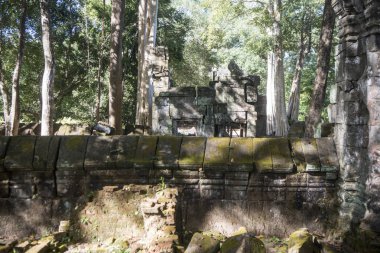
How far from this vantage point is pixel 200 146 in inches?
168

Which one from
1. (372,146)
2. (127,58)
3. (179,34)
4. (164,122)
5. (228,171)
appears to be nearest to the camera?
(372,146)

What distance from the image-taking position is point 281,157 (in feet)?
13.6

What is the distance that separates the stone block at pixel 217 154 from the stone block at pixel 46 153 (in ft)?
6.17

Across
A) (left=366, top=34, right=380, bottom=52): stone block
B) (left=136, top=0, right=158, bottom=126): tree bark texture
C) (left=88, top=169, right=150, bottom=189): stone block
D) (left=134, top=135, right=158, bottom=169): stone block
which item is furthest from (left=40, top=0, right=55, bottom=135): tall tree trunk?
(left=366, top=34, right=380, bottom=52): stone block

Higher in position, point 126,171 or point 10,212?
point 126,171

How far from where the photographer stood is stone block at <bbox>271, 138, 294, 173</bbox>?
4.06m

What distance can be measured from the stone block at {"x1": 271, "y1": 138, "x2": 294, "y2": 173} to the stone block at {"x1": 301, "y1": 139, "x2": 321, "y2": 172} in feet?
0.67

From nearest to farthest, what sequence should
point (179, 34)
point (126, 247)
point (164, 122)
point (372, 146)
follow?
1. point (126, 247)
2. point (372, 146)
3. point (164, 122)
4. point (179, 34)

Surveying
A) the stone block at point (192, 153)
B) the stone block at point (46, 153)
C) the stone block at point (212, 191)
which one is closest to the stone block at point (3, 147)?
the stone block at point (46, 153)

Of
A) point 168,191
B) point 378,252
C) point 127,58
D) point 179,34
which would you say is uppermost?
point 179,34

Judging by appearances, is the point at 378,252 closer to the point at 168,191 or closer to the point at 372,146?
the point at 372,146

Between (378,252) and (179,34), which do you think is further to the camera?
(179,34)

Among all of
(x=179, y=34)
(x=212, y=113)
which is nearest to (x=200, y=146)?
(x=212, y=113)

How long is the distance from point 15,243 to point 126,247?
120cm
